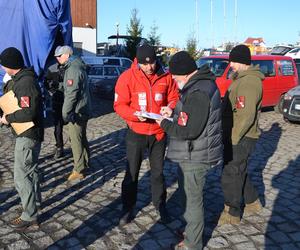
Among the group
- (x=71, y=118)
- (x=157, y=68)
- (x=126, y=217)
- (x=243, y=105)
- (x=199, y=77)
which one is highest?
(x=157, y=68)

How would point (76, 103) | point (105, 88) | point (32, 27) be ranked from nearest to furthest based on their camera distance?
point (76, 103) < point (32, 27) < point (105, 88)

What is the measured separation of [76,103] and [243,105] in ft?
7.92

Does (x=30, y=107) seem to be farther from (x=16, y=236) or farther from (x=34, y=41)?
(x=34, y=41)

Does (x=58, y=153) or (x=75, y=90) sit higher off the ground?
(x=75, y=90)

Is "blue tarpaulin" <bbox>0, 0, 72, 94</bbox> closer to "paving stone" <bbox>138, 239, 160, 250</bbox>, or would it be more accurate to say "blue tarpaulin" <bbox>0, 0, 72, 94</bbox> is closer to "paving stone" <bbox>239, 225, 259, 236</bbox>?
"paving stone" <bbox>138, 239, 160, 250</bbox>

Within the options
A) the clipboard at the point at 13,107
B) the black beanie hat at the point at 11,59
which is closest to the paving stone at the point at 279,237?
the clipboard at the point at 13,107

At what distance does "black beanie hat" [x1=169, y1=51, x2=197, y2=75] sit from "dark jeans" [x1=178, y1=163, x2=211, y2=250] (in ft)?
2.68

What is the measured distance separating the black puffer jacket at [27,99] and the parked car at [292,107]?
844 centimetres

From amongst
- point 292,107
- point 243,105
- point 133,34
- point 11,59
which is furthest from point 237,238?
point 133,34

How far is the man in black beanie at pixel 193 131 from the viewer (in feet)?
10.4

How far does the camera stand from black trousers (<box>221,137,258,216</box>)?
424cm

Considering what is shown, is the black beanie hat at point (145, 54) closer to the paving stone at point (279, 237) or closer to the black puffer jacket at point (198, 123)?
the black puffer jacket at point (198, 123)

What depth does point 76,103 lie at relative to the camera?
5.38m

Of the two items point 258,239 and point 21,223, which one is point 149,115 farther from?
point 21,223
